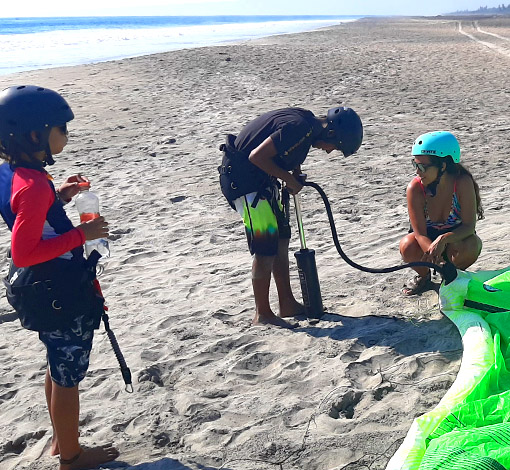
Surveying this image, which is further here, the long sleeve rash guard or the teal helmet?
the teal helmet

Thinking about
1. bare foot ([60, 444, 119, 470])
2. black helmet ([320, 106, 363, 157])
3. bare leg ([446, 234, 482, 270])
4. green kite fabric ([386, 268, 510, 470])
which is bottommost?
bare foot ([60, 444, 119, 470])

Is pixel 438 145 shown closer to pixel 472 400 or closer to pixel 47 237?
pixel 472 400

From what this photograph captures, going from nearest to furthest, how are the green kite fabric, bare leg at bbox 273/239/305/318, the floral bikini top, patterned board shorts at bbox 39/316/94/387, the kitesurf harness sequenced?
the green kite fabric → patterned board shorts at bbox 39/316/94/387 → the kitesurf harness → the floral bikini top → bare leg at bbox 273/239/305/318

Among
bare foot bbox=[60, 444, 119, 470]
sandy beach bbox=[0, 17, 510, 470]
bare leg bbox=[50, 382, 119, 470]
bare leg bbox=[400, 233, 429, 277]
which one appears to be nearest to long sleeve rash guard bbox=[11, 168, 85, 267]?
bare leg bbox=[50, 382, 119, 470]

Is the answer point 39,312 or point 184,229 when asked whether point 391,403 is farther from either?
point 184,229

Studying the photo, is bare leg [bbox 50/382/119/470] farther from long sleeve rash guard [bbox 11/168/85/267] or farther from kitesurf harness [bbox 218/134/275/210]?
kitesurf harness [bbox 218/134/275/210]

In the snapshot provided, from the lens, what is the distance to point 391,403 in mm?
3334

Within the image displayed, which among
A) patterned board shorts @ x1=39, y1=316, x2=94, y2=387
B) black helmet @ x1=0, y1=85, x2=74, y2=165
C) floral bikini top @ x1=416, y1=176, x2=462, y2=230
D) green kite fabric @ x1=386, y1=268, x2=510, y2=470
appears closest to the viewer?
green kite fabric @ x1=386, y1=268, x2=510, y2=470

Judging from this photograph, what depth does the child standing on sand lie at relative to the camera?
2.74 metres

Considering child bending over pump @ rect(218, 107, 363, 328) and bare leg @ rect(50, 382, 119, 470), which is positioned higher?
child bending over pump @ rect(218, 107, 363, 328)

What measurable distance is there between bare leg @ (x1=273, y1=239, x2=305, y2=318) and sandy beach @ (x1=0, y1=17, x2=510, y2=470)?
23 centimetres

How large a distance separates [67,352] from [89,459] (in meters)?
0.54

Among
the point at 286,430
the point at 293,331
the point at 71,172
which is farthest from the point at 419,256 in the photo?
the point at 71,172

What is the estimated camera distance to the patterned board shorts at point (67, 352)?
295 cm
